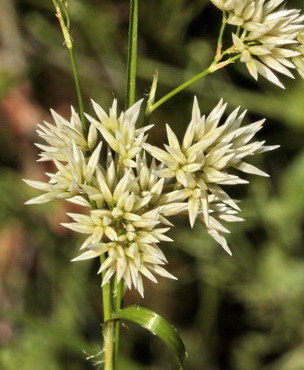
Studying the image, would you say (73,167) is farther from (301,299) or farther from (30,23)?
(30,23)

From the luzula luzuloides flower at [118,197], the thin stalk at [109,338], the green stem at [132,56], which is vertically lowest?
the thin stalk at [109,338]

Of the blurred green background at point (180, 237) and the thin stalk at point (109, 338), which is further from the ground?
the blurred green background at point (180, 237)

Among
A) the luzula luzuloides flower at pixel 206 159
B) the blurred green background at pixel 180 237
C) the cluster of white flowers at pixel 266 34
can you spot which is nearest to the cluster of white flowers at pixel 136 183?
the luzula luzuloides flower at pixel 206 159

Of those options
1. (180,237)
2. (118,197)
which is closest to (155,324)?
(118,197)

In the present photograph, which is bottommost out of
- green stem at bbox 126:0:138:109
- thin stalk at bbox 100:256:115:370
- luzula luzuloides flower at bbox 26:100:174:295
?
thin stalk at bbox 100:256:115:370

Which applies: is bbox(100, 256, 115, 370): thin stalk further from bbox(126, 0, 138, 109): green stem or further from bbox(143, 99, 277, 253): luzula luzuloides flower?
bbox(126, 0, 138, 109): green stem

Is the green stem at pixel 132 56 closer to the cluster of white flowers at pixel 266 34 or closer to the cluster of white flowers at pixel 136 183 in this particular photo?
the cluster of white flowers at pixel 136 183

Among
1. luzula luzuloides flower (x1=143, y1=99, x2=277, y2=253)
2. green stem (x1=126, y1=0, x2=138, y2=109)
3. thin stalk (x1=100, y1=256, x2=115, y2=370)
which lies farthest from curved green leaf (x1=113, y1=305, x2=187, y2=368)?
green stem (x1=126, y1=0, x2=138, y2=109)
